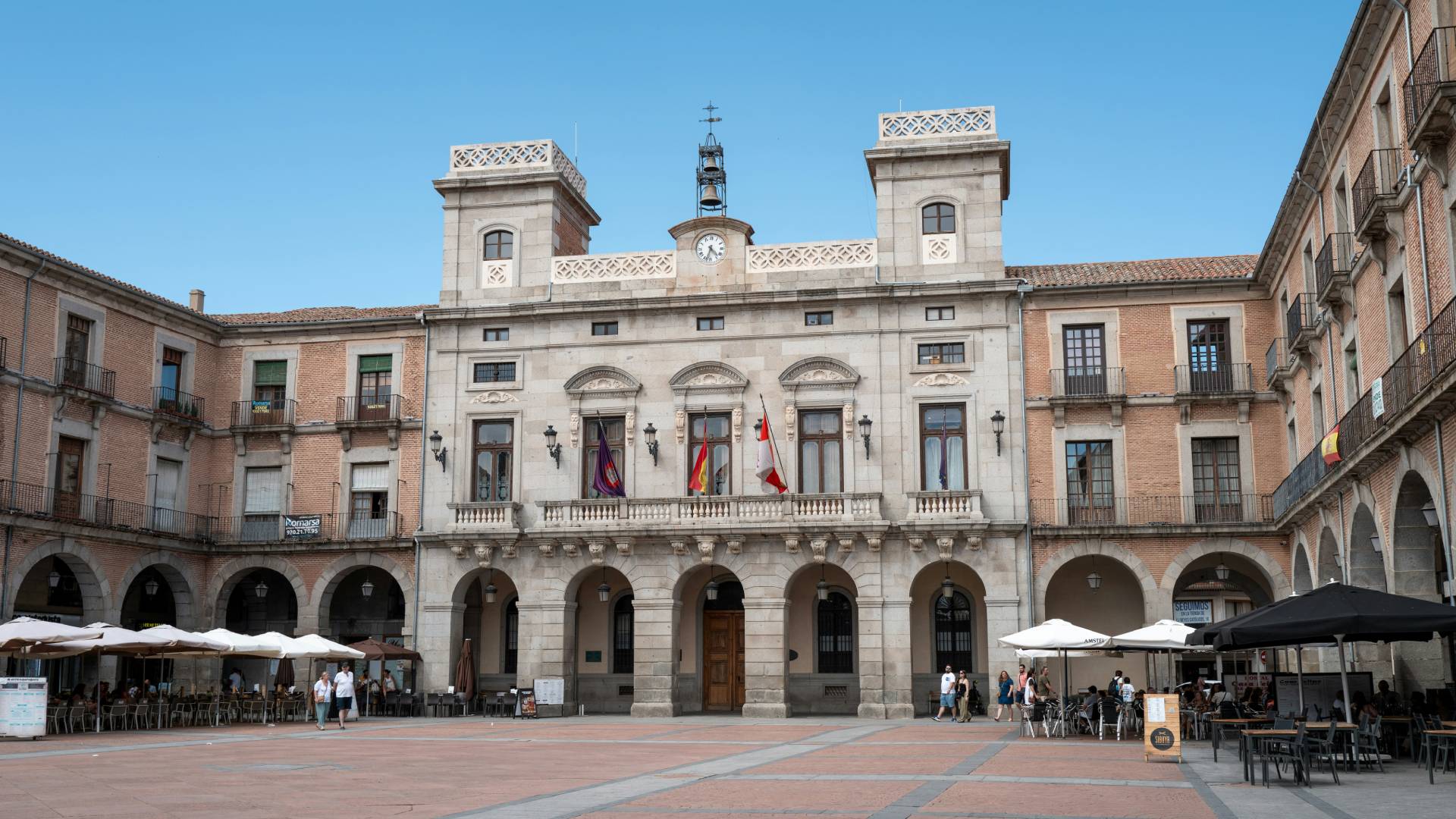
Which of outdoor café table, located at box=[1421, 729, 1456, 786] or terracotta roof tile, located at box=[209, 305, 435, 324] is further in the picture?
terracotta roof tile, located at box=[209, 305, 435, 324]

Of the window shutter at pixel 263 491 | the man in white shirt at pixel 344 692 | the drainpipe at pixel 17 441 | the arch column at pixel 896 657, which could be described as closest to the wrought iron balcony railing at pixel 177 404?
the window shutter at pixel 263 491

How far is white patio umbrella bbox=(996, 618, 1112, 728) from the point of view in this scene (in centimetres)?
2658

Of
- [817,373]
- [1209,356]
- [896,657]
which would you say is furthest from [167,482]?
[1209,356]

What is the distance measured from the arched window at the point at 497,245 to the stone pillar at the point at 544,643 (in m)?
9.57

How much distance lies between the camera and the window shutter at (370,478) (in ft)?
125

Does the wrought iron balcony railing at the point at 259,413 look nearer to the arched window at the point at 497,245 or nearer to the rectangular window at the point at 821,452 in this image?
the arched window at the point at 497,245

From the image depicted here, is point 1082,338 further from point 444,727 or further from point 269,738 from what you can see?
point 269,738

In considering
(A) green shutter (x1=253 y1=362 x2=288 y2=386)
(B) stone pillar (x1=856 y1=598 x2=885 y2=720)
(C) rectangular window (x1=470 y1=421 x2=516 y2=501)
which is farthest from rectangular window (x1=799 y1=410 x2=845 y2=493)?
(A) green shutter (x1=253 y1=362 x2=288 y2=386)

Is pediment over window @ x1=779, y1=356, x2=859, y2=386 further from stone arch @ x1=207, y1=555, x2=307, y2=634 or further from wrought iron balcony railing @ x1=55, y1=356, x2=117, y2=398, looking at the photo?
wrought iron balcony railing @ x1=55, y1=356, x2=117, y2=398

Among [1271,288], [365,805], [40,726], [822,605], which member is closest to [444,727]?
[40,726]

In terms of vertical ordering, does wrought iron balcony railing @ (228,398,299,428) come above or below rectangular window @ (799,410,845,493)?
above

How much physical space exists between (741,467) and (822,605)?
4541 mm

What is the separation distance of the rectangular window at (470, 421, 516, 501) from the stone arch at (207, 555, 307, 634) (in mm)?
5544

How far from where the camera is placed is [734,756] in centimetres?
2078
